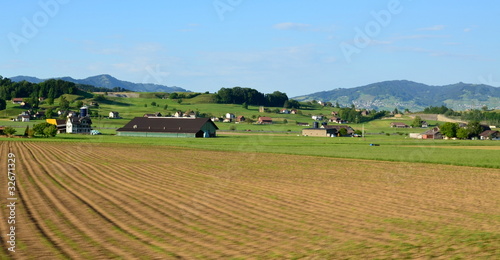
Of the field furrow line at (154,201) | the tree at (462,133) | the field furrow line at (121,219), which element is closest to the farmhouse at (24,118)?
the tree at (462,133)

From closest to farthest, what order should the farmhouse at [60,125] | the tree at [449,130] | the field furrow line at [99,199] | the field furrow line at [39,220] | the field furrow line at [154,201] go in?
the field furrow line at [39,220]
the field furrow line at [99,199]
the field furrow line at [154,201]
the farmhouse at [60,125]
the tree at [449,130]

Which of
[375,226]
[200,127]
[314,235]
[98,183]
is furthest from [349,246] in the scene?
[200,127]

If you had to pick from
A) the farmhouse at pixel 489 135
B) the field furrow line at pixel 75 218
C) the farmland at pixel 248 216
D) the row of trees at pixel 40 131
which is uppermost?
the row of trees at pixel 40 131

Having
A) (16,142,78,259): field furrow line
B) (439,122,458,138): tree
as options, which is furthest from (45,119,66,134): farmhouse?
(16,142,78,259): field furrow line

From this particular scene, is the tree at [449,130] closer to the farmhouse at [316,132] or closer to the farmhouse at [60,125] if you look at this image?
the farmhouse at [316,132]

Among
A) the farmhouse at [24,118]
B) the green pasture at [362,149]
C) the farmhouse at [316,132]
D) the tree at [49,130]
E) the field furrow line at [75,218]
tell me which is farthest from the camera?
the farmhouse at [24,118]

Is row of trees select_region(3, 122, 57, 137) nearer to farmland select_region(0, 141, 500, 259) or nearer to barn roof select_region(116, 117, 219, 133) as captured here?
barn roof select_region(116, 117, 219, 133)

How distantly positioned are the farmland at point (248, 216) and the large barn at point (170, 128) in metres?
77.0

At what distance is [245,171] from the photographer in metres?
36.8

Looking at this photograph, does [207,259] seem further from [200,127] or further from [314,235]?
[200,127]

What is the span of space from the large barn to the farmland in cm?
7702

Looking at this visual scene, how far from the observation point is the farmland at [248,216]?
14.1m

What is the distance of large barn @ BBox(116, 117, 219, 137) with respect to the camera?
111500mm

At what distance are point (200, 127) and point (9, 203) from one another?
9067cm
